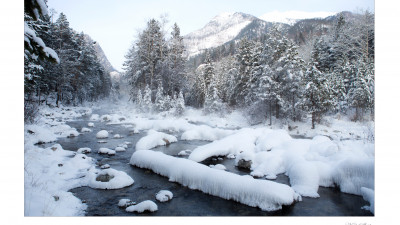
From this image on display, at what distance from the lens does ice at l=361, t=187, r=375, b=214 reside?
378 cm

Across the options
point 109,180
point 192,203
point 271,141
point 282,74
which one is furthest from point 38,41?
point 282,74

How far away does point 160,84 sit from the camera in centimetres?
2353

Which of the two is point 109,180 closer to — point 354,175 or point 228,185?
point 228,185

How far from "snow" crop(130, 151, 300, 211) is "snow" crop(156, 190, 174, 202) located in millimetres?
619

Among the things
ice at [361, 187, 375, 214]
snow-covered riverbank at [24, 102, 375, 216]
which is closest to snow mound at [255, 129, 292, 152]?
snow-covered riverbank at [24, 102, 375, 216]

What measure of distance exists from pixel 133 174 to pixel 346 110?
1545 centimetres

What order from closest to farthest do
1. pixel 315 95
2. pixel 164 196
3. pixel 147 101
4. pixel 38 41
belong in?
pixel 38 41, pixel 164 196, pixel 315 95, pixel 147 101

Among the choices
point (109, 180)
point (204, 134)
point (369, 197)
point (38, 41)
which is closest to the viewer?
point (38, 41)

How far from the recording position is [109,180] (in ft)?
16.4

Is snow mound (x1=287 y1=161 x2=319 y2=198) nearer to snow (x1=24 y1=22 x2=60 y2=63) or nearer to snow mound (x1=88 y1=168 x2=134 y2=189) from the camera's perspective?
snow mound (x1=88 y1=168 x2=134 y2=189)

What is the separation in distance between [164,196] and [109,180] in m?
1.61

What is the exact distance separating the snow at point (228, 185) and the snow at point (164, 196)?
0.62m
